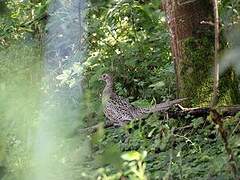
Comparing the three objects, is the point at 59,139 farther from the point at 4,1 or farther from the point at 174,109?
the point at 4,1

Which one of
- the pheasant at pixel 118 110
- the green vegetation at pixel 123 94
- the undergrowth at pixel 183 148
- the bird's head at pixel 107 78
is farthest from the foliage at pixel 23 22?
the undergrowth at pixel 183 148

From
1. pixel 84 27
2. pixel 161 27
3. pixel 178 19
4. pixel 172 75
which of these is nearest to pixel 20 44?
pixel 84 27

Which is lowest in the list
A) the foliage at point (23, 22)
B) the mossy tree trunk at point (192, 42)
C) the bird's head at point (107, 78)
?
the bird's head at point (107, 78)

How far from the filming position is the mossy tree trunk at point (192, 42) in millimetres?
4207

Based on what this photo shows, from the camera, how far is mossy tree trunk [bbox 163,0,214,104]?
421 centimetres

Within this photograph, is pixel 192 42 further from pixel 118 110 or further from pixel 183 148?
pixel 183 148

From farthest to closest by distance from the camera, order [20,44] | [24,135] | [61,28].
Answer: [20,44] → [61,28] → [24,135]

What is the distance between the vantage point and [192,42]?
4.23 m

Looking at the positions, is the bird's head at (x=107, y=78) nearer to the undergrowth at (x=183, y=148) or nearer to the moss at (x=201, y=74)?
the undergrowth at (x=183, y=148)

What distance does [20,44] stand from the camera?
6801 millimetres

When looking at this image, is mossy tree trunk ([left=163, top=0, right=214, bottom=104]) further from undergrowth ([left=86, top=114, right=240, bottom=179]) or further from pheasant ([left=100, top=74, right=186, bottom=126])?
undergrowth ([left=86, top=114, right=240, bottom=179])

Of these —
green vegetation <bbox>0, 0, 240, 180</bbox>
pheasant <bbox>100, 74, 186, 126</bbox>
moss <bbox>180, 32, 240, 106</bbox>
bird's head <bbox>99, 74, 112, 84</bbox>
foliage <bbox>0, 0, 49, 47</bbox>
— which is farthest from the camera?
foliage <bbox>0, 0, 49, 47</bbox>

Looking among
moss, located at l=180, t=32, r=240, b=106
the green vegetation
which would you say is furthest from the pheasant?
moss, located at l=180, t=32, r=240, b=106

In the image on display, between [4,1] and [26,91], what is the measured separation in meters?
3.33
